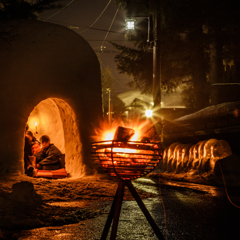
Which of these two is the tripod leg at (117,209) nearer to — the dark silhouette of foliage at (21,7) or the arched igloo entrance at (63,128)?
the arched igloo entrance at (63,128)

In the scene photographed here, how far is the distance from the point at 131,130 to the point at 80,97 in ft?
21.2

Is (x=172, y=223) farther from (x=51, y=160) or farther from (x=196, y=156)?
(x=196, y=156)

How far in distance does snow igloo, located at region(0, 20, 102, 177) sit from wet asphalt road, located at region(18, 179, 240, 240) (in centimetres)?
341

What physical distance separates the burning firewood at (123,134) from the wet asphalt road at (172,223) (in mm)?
1356

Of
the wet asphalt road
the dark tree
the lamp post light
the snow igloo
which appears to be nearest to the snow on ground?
the wet asphalt road

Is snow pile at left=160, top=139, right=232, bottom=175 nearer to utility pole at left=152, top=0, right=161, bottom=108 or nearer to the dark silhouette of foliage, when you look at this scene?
utility pole at left=152, top=0, right=161, bottom=108

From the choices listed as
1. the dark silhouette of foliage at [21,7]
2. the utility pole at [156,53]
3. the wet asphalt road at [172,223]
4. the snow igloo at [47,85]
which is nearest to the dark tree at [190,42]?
the utility pole at [156,53]

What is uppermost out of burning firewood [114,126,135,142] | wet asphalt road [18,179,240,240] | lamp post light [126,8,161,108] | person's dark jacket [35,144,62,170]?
lamp post light [126,8,161,108]

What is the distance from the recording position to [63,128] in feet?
34.5

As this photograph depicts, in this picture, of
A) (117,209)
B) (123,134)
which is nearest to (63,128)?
(123,134)

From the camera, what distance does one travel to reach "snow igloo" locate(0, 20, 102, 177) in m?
8.13

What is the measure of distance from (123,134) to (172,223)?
78.5 inches

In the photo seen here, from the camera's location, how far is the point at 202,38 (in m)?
18.7

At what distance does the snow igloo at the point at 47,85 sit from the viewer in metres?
8.13
